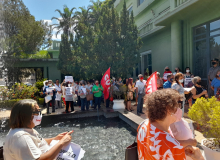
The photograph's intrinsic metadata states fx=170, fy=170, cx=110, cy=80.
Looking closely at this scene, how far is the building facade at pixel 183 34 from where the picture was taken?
9.31m

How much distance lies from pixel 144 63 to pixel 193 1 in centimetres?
911

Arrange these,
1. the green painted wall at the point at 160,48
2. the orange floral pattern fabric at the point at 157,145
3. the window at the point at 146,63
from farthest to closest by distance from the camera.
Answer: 1. the window at the point at 146,63
2. the green painted wall at the point at 160,48
3. the orange floral pattern fabric at the point at 157,145

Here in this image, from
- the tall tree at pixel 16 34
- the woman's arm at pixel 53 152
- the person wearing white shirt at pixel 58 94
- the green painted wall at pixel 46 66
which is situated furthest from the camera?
the green painted wall at pixel 46 66

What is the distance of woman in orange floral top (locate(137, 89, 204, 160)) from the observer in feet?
5.22

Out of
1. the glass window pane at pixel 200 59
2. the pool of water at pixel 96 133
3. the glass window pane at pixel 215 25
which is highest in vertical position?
the glass window pane at pixel 215 25

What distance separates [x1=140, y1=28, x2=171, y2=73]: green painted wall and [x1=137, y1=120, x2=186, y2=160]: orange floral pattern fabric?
39.9ft

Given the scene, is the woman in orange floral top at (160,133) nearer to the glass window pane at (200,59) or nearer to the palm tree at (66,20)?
the glass window pane at (200,59)

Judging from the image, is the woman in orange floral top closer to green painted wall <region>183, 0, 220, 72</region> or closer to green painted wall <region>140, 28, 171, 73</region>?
green painted wall <region>183, 0, 220, 72</region>

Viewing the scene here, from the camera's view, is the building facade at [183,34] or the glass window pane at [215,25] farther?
the building facade at [183,34]

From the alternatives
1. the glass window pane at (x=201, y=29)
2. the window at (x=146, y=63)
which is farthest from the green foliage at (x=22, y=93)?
the glass window pane at (x=201, y=29)

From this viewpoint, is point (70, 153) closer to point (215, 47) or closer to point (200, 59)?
point (215, 47)

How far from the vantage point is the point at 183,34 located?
11.7 meters

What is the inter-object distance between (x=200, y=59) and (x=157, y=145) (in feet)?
34.1

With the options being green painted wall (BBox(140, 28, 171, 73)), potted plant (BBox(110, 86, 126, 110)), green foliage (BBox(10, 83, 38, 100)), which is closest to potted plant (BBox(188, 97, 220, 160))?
potted plant (BBox(110, 86, 126, 110))
